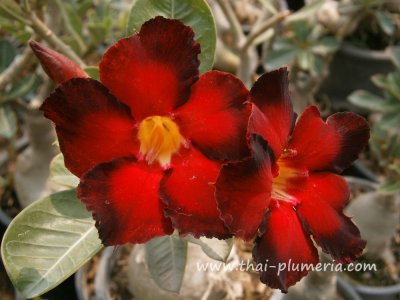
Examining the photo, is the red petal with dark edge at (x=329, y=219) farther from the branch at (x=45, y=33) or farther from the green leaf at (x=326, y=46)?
the green leaf at (x=326, y=46)

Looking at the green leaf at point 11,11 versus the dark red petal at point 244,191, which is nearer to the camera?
the dark red petal at point 244,191

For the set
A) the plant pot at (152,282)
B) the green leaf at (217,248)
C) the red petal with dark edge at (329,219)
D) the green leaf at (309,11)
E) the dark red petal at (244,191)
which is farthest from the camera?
the green leaf at (309,11)

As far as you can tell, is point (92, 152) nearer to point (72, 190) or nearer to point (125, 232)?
point (125, 232)

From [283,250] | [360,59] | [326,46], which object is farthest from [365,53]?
[283,250]

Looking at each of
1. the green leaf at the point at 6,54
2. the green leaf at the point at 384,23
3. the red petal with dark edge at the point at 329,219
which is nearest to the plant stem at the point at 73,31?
the green leaf at the point at 6,54

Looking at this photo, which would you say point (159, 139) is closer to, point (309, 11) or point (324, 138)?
point (324, 138)

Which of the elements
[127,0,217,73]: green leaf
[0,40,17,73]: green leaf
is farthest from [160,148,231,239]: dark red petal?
[0,40,17,73]: green leaf

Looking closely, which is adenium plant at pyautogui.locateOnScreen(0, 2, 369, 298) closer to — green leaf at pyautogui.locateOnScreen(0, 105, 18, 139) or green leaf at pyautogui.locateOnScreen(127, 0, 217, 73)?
green leaf at pyautogui.locateOnScreen(127, 0, 217, 73)
